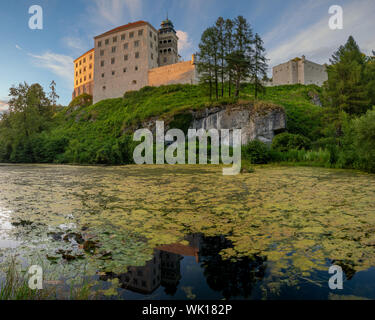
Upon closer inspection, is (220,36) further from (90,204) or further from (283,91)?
(90,204)

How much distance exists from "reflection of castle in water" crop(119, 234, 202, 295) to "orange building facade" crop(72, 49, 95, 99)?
57.8 m

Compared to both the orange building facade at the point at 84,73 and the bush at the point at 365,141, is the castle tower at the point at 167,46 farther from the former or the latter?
the bush at the point at 365,141

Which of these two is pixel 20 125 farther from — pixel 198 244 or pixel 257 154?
pixel 198 244

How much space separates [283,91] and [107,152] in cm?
3543

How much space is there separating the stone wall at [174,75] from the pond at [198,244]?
3684cm

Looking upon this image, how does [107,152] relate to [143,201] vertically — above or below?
above

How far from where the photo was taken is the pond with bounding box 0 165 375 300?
1964 mm

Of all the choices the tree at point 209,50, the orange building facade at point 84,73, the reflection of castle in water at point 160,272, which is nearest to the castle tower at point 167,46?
the orange building facade at point 84,73

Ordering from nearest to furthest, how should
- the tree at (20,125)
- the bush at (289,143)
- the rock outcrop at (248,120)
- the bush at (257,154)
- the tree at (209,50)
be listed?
the bush at (257,154), the bush at (289,143), the rock outcrop at (248,120), the tree at (20,125), the tree at (209,50)

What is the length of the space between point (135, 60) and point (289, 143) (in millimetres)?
38011

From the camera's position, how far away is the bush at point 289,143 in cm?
1519

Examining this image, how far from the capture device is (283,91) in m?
41.8

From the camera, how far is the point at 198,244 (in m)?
2.84
